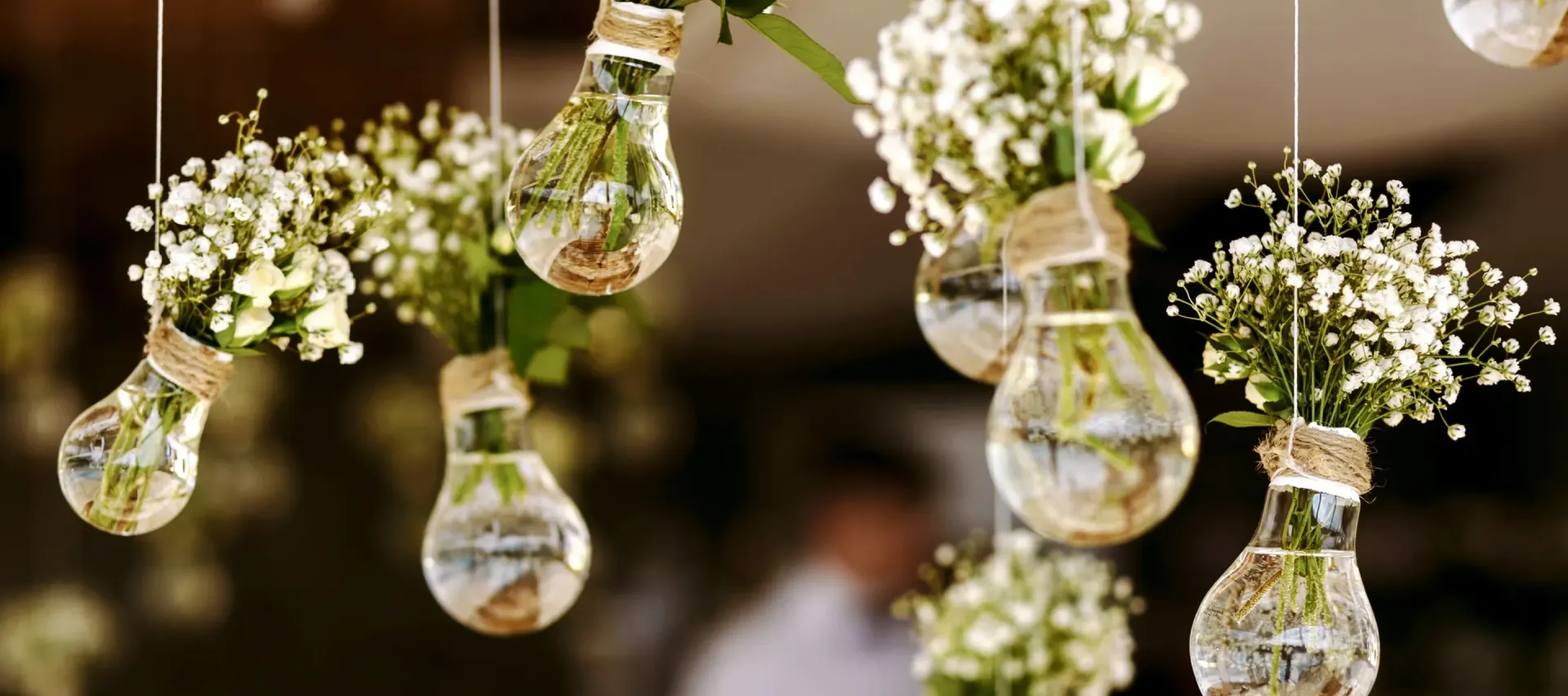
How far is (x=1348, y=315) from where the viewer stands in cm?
151

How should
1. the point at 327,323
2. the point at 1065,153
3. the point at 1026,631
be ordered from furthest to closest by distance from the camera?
the point at 1026,631 → the point at 327,323 → the point at 1065,153

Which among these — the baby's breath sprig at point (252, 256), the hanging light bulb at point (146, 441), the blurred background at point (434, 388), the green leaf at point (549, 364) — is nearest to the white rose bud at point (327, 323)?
the baby's breath sprig at point (252, 256)

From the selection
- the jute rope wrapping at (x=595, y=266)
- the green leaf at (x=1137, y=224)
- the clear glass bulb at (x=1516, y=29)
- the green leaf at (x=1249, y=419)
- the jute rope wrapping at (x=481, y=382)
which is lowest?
the green leaf at (x=1249, y=419)

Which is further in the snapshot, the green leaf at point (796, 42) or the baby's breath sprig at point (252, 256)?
the baby's breath sprig at point (252, 256)

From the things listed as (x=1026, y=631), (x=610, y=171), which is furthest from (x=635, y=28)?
(x=1026, y=631)

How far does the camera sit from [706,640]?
3367 mm

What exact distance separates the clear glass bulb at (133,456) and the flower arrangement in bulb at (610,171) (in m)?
0.58

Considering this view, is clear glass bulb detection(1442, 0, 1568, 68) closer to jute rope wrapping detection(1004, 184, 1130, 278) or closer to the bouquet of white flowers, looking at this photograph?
Result: the bouquet of white flowers

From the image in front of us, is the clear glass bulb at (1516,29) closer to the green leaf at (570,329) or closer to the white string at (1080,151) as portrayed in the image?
the white string at (1080,151)

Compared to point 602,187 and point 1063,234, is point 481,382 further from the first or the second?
point 1063,234

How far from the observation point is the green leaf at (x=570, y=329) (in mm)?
2160

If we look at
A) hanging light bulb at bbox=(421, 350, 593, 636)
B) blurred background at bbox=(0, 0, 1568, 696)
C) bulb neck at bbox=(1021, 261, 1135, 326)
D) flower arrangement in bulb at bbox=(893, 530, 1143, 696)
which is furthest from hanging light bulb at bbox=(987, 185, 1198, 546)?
blurred background at bbox=(0, 0, 1568, 696)

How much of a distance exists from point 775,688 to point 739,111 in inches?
53.8

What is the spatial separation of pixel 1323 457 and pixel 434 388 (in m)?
2.44
